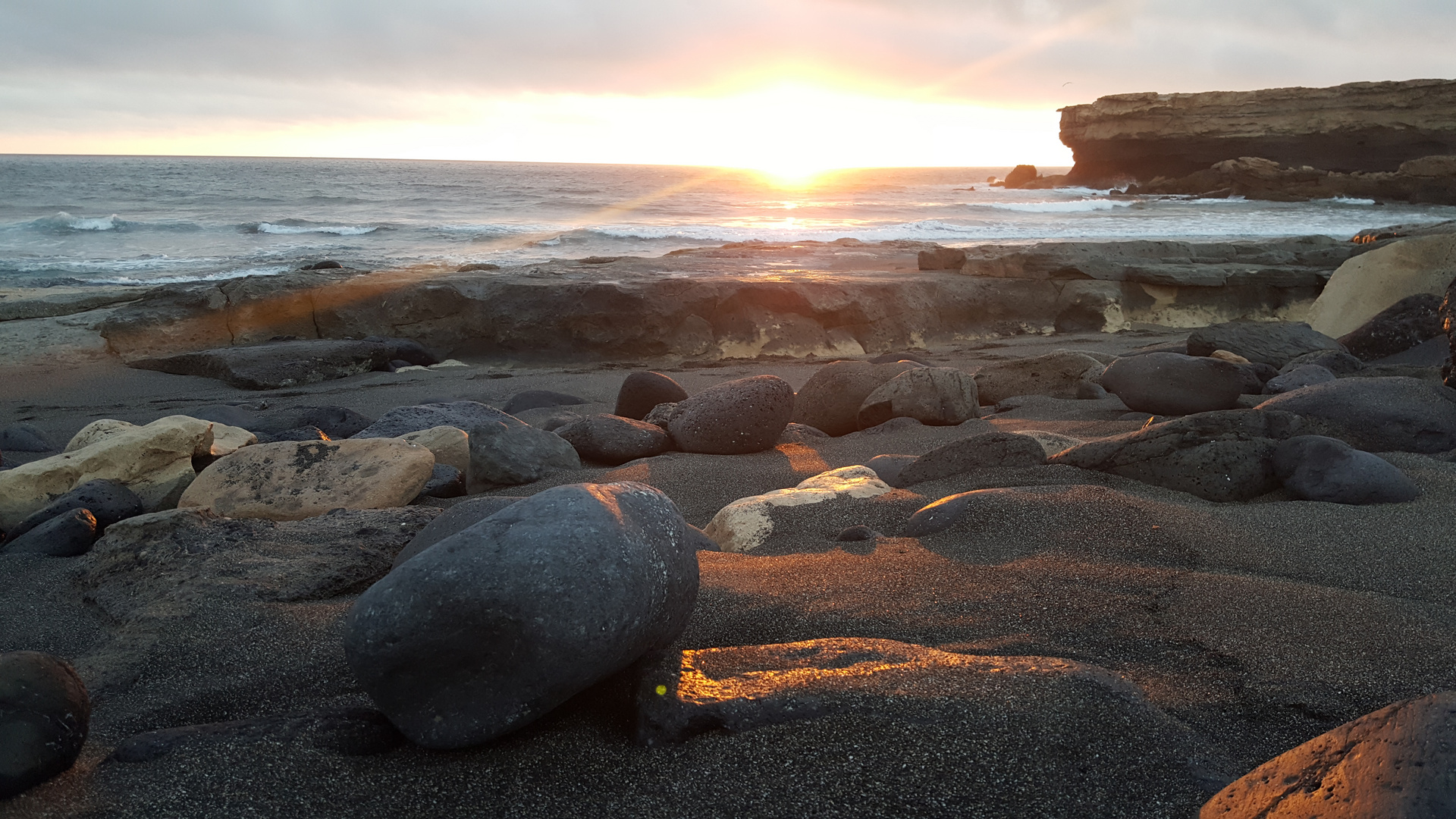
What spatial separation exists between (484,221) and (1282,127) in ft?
105

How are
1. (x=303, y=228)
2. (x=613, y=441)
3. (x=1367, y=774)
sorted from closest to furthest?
(x=1367, y=774), (x=613, y=441), (x=303, y=228)

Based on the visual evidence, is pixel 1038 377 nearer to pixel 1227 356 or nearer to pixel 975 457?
pixel 1227 356

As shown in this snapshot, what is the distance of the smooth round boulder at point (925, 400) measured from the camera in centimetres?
484

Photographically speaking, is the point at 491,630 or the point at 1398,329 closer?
the point at 491,630

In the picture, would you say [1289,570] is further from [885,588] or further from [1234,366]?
[1234,366]

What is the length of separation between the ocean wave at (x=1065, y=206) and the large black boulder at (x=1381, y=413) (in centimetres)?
2771

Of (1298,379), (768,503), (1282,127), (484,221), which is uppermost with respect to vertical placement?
(1282,127)

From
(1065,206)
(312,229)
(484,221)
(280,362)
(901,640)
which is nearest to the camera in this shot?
(901,640)

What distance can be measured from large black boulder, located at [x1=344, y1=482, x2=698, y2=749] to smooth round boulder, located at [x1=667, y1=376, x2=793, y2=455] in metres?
2.71

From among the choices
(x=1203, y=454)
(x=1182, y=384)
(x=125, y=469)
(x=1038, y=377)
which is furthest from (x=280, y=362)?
(x=1203, y=454)

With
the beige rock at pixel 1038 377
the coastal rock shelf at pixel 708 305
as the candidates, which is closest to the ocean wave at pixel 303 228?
the coastal rock shelf at pixel 708 305

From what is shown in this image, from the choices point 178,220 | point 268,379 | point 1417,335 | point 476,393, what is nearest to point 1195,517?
point 1417,335

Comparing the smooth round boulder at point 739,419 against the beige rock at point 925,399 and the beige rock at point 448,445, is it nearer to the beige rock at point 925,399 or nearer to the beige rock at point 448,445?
the beige rock at point 925,399

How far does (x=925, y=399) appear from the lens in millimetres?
4859
